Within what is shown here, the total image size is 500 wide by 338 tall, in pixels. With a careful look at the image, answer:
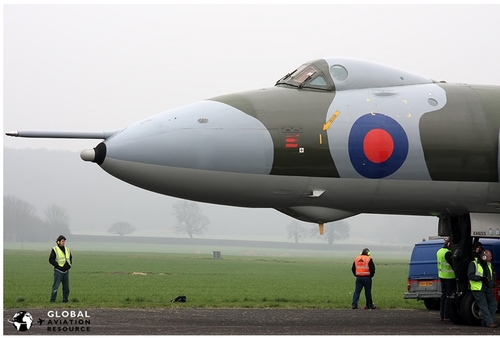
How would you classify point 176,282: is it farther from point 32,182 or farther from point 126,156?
point 32,182

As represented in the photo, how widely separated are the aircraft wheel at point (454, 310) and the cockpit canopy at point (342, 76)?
4578 millimetres

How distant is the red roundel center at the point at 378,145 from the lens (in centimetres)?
1410

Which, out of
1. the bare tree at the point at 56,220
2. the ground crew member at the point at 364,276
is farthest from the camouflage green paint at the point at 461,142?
the bare tree at the point at 56,220

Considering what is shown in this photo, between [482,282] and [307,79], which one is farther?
[482,282]

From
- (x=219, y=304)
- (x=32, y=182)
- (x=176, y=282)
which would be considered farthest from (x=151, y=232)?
(x=219, y=304)

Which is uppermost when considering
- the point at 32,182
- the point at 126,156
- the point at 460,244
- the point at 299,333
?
the point at 32,182

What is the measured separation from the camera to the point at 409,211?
15.3m

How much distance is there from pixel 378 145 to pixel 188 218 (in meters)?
152

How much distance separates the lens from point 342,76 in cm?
1485

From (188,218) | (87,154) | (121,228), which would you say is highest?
(188,218)

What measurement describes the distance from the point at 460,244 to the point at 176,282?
62.0 ft

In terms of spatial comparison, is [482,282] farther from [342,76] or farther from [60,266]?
[60,266]

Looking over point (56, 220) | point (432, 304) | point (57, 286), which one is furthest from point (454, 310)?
point (56, 220)
